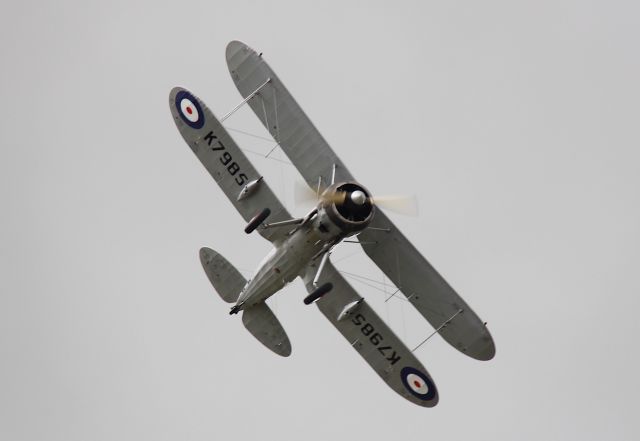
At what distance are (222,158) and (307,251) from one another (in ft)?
9.66

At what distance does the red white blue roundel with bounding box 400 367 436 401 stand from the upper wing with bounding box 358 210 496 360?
1.19 m

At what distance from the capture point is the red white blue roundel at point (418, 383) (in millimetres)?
29922

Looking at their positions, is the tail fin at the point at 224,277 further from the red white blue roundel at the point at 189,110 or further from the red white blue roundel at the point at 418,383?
the red white blue roundel at the point at 418,383

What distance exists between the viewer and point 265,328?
2953cm

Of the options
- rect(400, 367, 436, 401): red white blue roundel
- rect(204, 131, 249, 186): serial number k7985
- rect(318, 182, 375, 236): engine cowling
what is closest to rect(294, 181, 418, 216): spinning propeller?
rect(318, 182, 375, 236): engine cowling

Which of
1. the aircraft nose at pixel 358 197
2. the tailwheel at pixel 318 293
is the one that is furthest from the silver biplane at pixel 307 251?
the aircraft nose at pixel 358 197

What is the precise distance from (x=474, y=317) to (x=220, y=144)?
7297mm

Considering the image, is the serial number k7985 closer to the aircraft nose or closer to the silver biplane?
the silver biplane

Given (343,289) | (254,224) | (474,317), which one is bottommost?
(474,317)

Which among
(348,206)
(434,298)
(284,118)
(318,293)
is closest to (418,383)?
(434,298)

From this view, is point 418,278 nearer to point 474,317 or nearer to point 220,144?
point 474,317

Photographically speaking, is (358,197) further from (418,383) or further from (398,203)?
(418,383)

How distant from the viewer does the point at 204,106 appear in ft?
94.1

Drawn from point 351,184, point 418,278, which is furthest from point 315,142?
point 418,278
